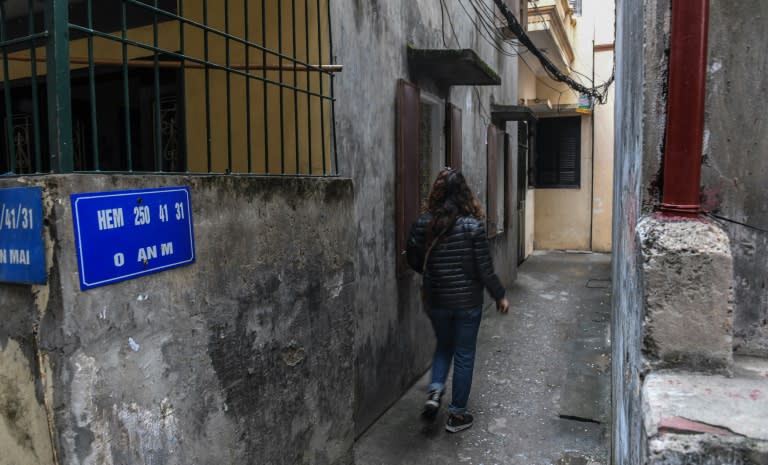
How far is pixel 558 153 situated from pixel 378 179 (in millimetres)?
10656

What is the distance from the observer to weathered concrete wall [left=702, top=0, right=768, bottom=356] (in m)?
1.72

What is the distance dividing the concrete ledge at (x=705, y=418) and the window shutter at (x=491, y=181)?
6.83 metres

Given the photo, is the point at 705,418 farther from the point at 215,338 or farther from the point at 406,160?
the point at 406,160

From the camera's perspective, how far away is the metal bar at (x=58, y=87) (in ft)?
5.76

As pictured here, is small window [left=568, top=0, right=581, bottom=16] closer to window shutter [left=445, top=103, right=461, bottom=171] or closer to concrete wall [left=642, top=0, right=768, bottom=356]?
window shutter [left=445, top=103, right=461, bottom=171]

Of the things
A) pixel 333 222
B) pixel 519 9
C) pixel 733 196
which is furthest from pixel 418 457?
pixel 519 9

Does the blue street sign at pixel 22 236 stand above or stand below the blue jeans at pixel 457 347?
above

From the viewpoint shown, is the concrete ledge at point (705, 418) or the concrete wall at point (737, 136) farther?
the concrete wall at point (737, 136)

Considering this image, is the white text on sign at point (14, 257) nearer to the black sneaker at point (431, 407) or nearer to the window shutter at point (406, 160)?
the black sneaker at point (431, 407)

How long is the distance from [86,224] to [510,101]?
9.36 metres

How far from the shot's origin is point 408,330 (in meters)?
5.41

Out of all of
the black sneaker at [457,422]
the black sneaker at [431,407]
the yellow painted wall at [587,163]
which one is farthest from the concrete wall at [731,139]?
the yellow painted wall at [587,163]

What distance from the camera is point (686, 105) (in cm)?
166

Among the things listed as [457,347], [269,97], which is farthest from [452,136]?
[269,97]
